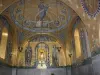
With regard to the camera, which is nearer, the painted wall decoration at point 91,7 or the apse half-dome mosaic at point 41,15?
the painted wall decoration at point 91,7

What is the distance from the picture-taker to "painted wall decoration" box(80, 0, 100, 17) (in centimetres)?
982

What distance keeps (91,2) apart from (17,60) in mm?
9990

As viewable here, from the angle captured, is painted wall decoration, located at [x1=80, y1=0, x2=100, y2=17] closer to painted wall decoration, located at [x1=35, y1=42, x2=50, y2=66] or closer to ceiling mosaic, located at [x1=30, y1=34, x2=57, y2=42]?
ceiling mosaic, located at [x1=30, y1=34, x2=57, y2=42]

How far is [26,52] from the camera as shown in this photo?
18.0 m

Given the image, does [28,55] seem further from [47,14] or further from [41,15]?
[47,14]

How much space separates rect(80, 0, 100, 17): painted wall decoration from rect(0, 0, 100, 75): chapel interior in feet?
8.46

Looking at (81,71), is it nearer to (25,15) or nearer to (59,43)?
(59,43)

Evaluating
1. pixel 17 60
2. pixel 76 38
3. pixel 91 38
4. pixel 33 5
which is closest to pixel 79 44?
pixel 76 38

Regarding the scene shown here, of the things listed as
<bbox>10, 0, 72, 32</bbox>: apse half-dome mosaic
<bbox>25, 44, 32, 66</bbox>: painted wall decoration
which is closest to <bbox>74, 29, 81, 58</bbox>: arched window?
<bbox>10, 0, 72, 32</bbox>: apse half-dome mosaic

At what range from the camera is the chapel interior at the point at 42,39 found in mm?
14742

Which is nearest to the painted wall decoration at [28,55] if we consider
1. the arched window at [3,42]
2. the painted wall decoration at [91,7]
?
the arched window at [3,42]

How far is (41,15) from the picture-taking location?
16.6m

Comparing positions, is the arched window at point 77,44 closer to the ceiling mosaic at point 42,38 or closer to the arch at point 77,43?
the arch at point 77,43

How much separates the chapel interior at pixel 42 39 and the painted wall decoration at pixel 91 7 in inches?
102
